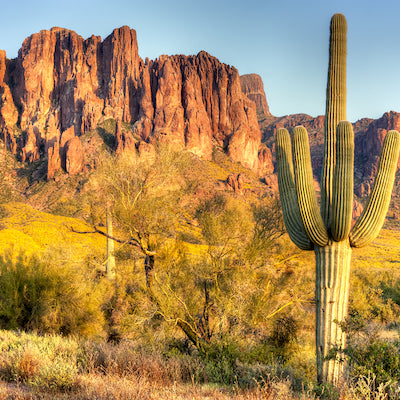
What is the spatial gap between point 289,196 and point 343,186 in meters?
1.12

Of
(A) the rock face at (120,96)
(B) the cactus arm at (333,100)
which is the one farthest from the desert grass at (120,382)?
(A) the rock face at (120,96)

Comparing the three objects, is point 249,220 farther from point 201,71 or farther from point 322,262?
point 201,71

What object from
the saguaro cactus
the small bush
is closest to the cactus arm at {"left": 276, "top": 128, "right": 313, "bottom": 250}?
the saguaro cactus

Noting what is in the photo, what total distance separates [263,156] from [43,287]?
4451 inches

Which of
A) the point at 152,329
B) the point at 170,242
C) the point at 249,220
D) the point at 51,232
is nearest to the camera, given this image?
the point at 152,329

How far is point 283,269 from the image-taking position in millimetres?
11406

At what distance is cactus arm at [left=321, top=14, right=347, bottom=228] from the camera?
6.04 metres

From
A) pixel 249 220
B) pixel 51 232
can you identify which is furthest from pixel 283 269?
pixel 51 232

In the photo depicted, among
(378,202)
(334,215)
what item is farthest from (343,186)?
(378,202)

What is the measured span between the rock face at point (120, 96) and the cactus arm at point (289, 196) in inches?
3208

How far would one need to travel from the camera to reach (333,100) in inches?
248

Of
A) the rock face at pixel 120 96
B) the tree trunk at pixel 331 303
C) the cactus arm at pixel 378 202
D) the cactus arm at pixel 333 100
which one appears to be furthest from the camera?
the rock face at pixel 120 96

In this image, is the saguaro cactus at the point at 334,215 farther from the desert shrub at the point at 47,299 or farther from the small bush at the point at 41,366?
the desert shrub at the point at 47,299

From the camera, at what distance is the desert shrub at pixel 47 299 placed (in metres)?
9.61
